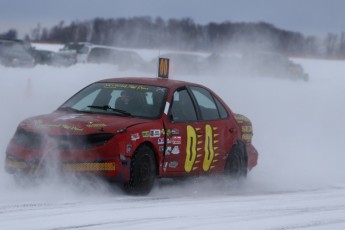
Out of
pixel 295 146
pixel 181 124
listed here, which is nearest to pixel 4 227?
pixel 181 124

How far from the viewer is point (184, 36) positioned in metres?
17.0

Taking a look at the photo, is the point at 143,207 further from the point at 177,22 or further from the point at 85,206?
the point at 177,22

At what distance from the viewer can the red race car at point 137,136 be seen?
31.7 ft

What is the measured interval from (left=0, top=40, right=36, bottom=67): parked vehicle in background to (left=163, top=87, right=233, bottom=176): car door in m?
19.5

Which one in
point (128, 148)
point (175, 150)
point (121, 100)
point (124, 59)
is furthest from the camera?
point (124, 59)

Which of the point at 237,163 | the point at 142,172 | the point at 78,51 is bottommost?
the point at 237,163

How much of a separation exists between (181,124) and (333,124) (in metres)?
11.7

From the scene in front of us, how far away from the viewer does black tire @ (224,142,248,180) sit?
11953 mm

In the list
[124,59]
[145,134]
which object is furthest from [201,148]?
[124,59]

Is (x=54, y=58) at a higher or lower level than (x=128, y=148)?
lower

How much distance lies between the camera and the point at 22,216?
7789mm

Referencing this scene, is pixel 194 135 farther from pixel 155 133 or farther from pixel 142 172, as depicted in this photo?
pixel 142 172

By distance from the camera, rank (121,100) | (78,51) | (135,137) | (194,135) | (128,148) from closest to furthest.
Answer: (128,148) → (135,137) → (121,100) → (194,135) → (78,51)

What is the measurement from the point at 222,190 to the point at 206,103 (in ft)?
3.72
